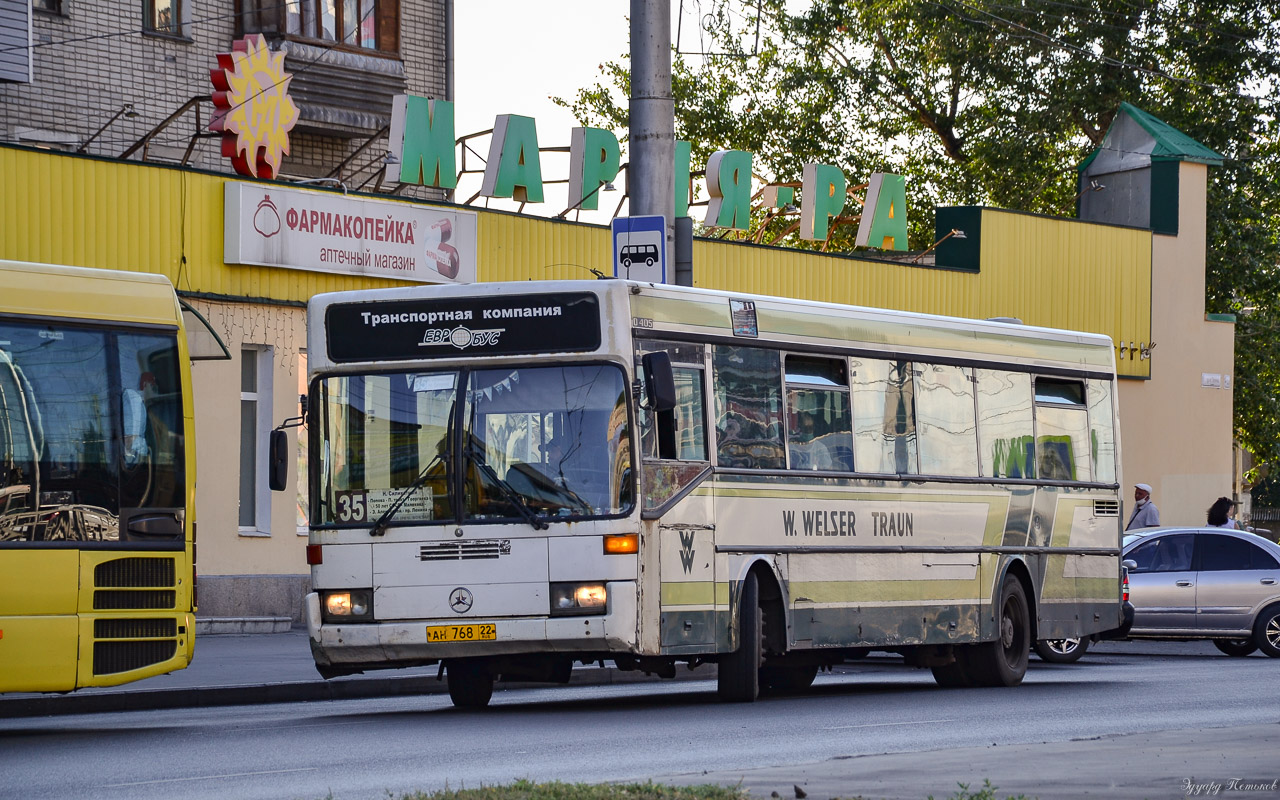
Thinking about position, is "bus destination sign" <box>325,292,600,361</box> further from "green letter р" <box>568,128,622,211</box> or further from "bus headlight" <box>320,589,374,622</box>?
"green letter р" <box>568,128,622,211</box>

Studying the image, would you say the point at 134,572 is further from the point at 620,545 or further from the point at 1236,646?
the point at 1236,646

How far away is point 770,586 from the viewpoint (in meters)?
14.2

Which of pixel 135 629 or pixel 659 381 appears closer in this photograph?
pixel 135 629

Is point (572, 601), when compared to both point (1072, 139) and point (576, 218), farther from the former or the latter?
point (1072, 139)

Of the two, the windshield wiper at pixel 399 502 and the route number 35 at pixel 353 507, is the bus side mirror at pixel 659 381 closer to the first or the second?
the windshield wiper at pixel 399 502

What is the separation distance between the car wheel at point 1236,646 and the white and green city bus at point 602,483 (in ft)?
27.6

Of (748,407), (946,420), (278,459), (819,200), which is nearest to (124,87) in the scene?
(819,200)

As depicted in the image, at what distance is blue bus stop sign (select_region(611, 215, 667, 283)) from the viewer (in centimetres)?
1662

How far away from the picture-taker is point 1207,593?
73.5ft

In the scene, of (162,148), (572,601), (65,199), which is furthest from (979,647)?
(162,148)

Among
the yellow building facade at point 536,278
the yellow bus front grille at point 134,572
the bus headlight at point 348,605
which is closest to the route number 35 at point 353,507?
the bus headlight at point 348,605

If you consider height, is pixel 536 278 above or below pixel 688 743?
above

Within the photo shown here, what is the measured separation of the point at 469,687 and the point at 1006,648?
487 cm

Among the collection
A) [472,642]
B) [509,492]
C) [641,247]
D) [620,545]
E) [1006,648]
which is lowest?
[1006,648]
